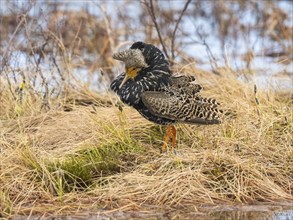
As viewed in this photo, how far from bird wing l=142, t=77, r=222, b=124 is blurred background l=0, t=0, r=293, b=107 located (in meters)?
1.38

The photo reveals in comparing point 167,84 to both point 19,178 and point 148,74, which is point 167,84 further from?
point 19,178

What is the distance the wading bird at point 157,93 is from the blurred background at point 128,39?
143 cm

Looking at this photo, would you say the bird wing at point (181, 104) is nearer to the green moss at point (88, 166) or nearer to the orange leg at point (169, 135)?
the orange leg at point (169, 135)

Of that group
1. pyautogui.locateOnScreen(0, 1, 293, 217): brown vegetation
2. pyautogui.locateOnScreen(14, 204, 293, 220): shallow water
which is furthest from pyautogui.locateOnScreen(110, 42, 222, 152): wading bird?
pyautogui.locateOnScreen(14, 204, 293, 220): shallow water

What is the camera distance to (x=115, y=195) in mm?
6316

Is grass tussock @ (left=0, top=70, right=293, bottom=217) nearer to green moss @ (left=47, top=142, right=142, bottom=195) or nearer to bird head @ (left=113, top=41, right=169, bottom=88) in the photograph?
green moss @ (left=47, top=142, right=142, bottom=195)

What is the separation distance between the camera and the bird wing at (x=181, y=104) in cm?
687

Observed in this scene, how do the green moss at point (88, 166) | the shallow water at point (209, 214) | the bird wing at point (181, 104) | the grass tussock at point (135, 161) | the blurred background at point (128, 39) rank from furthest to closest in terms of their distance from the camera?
the blurred background at point (128, 39)
the bird wing at point (181, 104)
the green moss at point (88, 166)
the grass tussock at point (135, 161)
the shallow water at point (209, 214)

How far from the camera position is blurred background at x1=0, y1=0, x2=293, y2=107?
894cm

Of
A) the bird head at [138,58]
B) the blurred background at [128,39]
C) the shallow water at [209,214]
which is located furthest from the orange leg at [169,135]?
the blurred background at [128,39]

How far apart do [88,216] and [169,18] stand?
243 inches

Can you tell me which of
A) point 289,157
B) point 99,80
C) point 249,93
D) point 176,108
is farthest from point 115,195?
point 99,80

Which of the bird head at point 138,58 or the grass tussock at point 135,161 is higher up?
the bird head at point 138,58

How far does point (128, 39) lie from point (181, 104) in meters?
5.46
